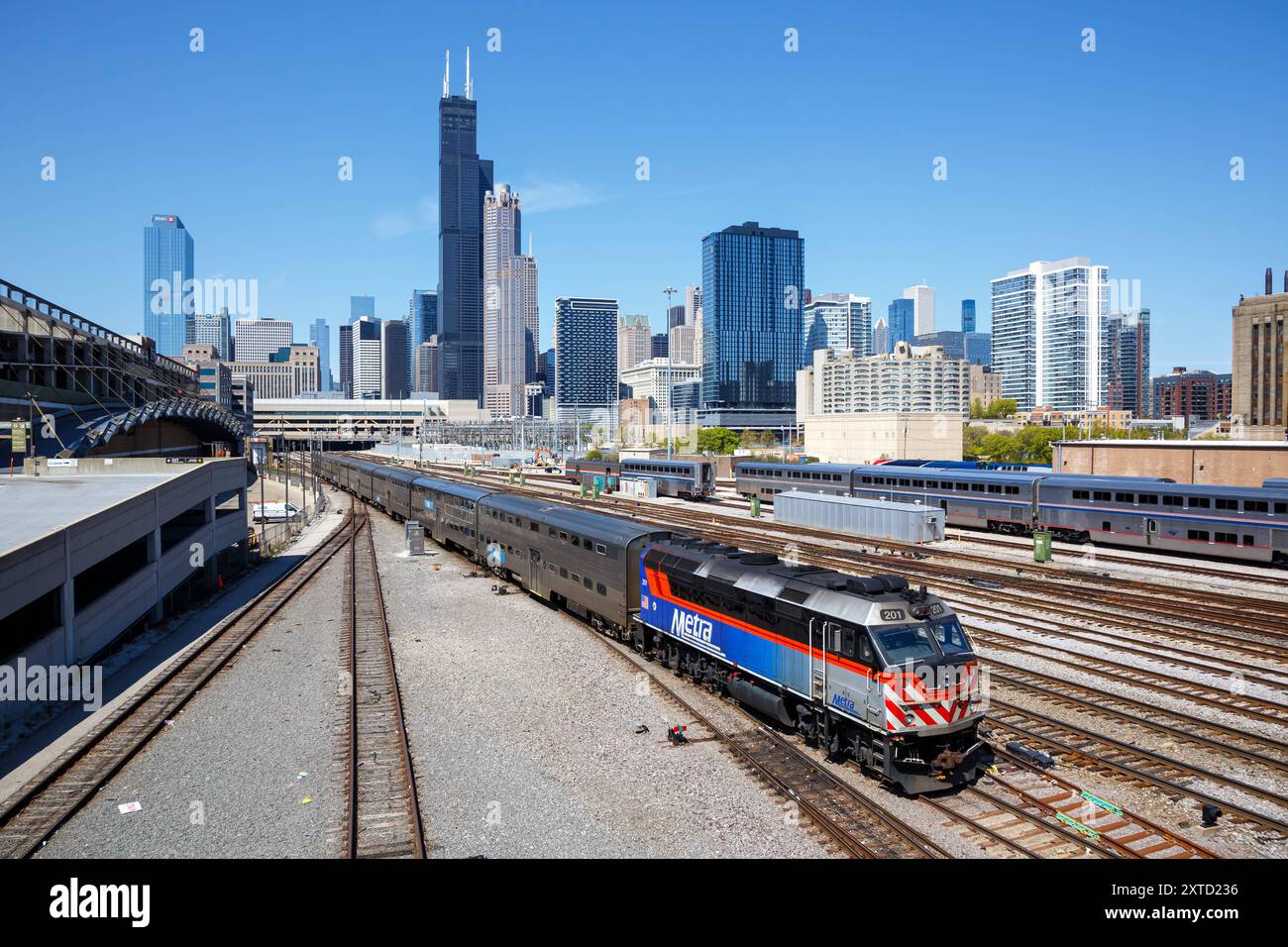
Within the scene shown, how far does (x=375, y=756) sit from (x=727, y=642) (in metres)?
7.66

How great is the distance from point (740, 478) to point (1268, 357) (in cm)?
8162

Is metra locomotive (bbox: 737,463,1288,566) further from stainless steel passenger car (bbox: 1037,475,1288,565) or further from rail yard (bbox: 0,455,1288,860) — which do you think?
rail yard (bbox: 0,455,1288,860)

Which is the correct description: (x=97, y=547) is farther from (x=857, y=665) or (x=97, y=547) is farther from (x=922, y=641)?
(x=922, y=641)

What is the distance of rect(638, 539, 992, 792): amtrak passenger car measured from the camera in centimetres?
1329

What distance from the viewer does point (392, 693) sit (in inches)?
795

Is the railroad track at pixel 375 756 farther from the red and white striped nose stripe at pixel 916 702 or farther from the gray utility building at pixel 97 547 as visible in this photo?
the red and white striped nose stripe at pixel 916 702

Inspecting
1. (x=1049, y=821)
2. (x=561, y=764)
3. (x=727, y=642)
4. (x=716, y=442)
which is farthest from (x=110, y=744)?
(x=716, y=442)

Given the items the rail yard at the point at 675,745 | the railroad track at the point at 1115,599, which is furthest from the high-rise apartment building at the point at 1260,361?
the rail yard at the point at 675,745

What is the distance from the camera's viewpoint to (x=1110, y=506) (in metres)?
39.5

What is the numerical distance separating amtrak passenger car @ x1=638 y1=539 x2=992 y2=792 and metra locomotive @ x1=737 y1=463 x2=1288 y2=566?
2728cm

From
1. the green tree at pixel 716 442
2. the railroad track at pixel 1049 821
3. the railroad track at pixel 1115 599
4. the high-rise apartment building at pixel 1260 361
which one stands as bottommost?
the railroad track at pixel 1049 821

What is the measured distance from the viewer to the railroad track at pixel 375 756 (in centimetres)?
1287

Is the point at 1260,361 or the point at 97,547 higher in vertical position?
the point at 1260,361

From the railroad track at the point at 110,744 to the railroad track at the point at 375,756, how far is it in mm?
3715
